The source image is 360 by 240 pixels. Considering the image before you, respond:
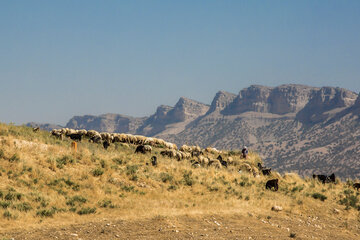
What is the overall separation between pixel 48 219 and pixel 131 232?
3640mm

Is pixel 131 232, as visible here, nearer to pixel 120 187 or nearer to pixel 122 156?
pixel 120 187

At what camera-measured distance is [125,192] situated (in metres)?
21.8

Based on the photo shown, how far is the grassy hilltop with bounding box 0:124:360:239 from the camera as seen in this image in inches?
698

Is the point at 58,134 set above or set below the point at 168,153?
above

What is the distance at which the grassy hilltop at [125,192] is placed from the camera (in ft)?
58.2

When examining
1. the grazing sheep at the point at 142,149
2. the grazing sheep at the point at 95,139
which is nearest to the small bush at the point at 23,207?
the grazing sheep at the point at 142,149

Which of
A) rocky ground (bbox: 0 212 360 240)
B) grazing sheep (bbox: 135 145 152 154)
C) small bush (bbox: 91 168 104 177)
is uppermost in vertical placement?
grazing sheep (bbox: 135 145 152 154)

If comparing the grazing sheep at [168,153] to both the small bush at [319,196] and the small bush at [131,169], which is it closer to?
the small bush at [131,169]

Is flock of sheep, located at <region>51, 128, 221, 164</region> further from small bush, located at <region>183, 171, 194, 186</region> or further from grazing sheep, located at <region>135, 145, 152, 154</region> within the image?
small bush, located at <region>183, 171, 194, 186</region>

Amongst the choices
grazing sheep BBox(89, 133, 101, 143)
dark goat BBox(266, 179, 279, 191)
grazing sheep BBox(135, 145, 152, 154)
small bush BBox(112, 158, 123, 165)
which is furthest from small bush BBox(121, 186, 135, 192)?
grazing sheep BBox(89, 133, 101, 143)

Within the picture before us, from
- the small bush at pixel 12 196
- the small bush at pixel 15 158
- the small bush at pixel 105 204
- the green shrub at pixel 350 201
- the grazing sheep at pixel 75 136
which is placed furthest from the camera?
the grazing sheep at pixel 75 136

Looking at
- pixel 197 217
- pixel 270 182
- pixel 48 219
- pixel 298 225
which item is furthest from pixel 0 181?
pixel 270 182

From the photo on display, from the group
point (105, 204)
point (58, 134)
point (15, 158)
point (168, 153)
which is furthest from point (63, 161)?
point (168, 153)

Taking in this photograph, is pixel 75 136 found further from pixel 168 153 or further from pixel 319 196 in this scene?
pixel 319 196
